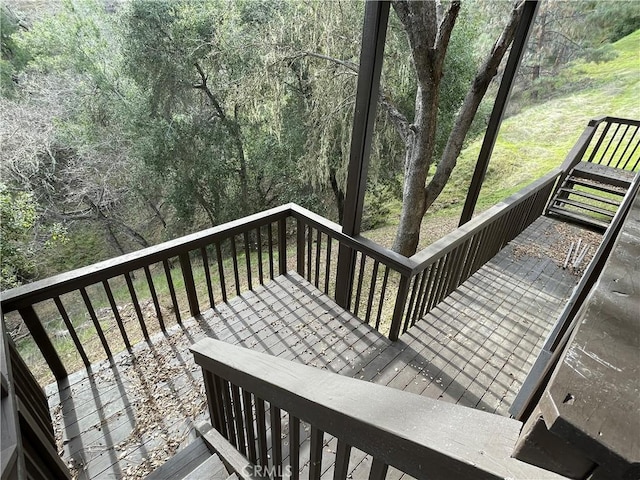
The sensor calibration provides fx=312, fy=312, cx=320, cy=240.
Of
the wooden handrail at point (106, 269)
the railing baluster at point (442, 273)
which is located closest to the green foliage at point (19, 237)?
the wooden handrail at point (106, 269)

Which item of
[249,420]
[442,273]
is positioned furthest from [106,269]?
[442,273]

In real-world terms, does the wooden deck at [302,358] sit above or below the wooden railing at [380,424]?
below

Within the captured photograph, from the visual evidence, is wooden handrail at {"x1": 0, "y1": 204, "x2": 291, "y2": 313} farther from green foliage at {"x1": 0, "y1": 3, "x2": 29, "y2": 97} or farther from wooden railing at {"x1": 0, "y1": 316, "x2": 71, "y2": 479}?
green foliage at {"x1": 0, "y1": 3, "x2": 29, "y2": 97}

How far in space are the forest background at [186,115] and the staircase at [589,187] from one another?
292 cm

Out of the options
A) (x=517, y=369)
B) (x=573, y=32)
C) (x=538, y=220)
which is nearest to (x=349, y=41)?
(x=538, y=220)

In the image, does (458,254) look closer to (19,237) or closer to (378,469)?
(378,469)

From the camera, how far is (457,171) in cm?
1088

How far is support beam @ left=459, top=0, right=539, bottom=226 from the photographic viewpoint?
2488 millimetres

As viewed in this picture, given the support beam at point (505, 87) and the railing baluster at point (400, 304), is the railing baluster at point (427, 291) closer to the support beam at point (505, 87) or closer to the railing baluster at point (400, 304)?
the railing baluster at point (400, 304)

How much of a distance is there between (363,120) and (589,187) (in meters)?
4.93

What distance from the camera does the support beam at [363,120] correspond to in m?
1.87

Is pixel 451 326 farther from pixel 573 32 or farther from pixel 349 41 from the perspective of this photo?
pixel 573 32

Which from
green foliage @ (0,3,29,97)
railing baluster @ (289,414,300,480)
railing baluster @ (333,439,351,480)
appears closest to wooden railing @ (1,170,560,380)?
railing baluster @ (289,414,300,480)

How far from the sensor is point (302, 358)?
2475 millimetres
